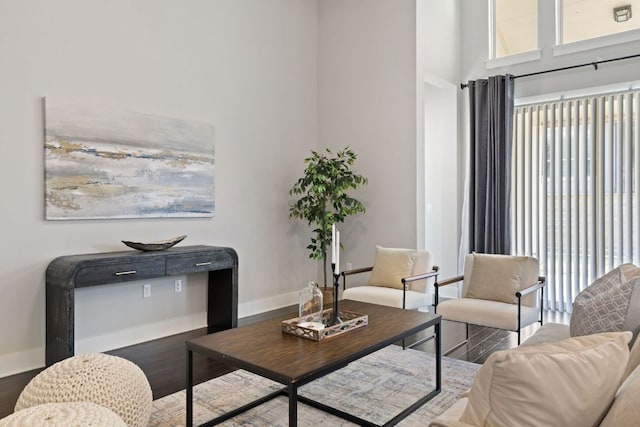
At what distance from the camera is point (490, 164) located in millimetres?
5328

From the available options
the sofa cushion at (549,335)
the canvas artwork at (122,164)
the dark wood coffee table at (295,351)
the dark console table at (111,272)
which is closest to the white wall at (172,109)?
the canvas artwork at (122,164)

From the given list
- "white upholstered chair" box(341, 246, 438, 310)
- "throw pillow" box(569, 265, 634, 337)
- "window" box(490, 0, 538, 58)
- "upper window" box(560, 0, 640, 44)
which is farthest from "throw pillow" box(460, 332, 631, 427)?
"window" box(490, 0, 538, 58)

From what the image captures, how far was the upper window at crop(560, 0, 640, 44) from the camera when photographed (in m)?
4.84

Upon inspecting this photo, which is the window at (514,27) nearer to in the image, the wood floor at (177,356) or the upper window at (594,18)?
the upper window at (594,18)

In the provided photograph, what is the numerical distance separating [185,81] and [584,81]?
14.0ft

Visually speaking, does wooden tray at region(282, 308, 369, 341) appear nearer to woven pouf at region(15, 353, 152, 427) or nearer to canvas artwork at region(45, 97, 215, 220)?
woven pouf at region(15, 353, 152, 427)

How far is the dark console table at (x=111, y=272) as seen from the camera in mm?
3260

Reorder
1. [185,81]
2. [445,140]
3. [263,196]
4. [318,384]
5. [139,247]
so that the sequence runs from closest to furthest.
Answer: [318,384], [139,247], [185,81], [263,196], [445,140]

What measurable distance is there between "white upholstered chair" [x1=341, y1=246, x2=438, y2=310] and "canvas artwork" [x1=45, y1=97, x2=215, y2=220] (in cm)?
179

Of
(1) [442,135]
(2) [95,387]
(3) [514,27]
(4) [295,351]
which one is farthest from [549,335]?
(3) [514,27]

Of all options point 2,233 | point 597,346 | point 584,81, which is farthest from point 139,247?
point 584,81

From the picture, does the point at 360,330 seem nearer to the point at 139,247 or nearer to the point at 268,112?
the point at 139,247

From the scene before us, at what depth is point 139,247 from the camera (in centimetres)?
380

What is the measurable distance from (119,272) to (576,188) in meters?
4.74
